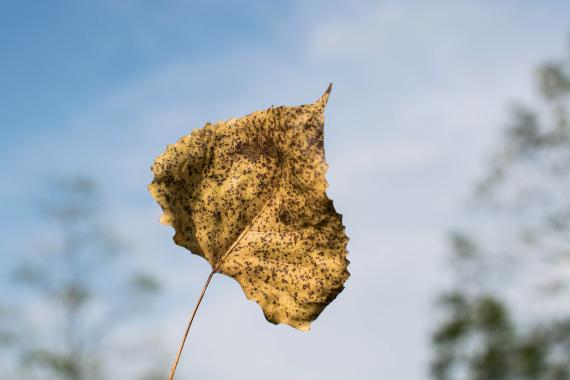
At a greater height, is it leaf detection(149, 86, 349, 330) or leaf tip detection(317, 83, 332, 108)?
leaf tip detection(317, 83, 332, 108)

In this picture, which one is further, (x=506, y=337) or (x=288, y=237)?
(x=506, y=337)

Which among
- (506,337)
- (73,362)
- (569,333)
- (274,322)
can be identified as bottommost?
(274,322)

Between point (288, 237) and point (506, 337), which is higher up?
point (506, 337)

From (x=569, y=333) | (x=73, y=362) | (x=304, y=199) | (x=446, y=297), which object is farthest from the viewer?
(x=446, y=297)

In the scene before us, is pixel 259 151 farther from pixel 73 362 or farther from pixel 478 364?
pixel 478 364

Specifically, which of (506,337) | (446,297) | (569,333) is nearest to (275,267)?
(569,333)

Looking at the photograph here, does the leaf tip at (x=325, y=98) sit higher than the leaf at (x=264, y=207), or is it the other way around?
the leaf tip at (x=325, y=98)

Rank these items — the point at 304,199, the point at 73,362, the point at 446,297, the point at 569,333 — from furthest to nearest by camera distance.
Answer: the point at 446,297
the point at 569,333
the point at 73,362
the point at 304,199
